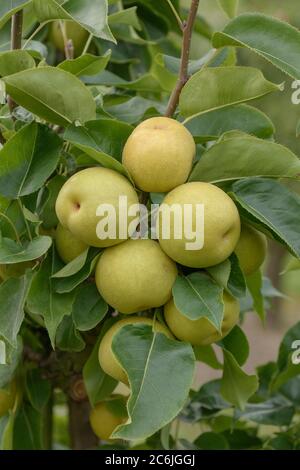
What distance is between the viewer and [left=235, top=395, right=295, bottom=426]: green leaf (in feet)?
3.91

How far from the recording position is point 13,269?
0.89 metres

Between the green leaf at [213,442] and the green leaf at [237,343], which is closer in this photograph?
the green leaf at [237,343]

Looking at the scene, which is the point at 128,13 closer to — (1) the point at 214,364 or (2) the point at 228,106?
(2) the point at 228,106

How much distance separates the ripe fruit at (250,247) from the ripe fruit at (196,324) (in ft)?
0.14

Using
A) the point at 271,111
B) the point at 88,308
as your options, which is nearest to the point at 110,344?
the point at 88,308

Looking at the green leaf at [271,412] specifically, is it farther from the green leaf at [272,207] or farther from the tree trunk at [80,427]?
the green leaf at [272,207]

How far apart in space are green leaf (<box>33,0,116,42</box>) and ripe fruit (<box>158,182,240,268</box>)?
0.56ft

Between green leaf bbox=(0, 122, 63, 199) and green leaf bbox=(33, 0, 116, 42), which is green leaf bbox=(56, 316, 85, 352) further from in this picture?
green leaf bbox=(33, 0, 116, 42)

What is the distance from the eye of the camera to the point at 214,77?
0.80 metres

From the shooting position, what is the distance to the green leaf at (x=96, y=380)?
3.13 ft

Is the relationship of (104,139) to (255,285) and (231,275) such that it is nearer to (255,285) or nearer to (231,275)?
(231,275)

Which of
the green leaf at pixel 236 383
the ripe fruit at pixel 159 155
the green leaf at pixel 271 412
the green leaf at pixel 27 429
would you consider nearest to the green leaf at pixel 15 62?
the ripe fruit at pixel 159 155

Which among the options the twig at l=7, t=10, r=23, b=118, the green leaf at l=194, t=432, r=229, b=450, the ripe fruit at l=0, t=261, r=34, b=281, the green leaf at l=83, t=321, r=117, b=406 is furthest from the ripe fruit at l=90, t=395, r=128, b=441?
the twig at l=7, t=10, r=23, b=118
